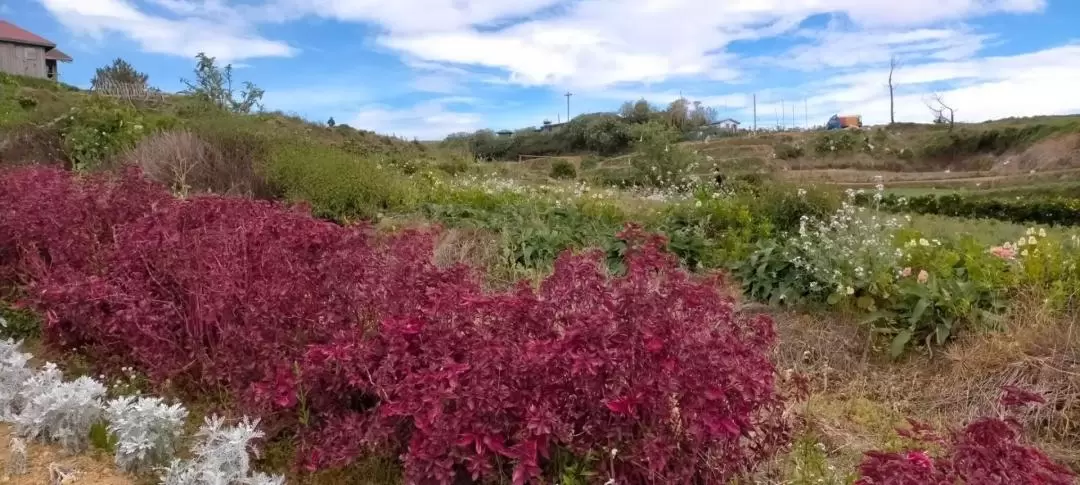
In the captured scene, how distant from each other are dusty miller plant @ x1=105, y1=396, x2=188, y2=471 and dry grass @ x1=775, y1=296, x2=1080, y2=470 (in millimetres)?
2278

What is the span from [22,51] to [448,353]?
4755 cm

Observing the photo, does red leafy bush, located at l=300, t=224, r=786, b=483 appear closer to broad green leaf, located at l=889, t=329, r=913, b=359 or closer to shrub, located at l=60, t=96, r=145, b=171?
broad green leaf, located at l=889, t=329, r=913, b=359

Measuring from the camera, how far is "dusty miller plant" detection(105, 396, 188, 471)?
2381 millimetres

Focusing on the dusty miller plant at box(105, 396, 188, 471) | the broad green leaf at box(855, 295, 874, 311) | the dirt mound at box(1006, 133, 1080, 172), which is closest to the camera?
the dusty miller plant at box(105, 396, 188, 471)

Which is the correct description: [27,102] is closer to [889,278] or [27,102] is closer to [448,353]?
[889,278]

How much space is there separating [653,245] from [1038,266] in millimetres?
2751

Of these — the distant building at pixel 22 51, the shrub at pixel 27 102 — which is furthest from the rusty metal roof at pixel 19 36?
the shrub at pixel 27 102

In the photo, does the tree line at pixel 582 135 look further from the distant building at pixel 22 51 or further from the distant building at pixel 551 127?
the distant building at pixel 22 51

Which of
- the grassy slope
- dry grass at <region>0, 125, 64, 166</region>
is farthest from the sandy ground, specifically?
dry grass at <region>0, 125, 64, 166</region>

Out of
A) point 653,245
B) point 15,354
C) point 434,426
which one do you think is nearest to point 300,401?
point 434,426

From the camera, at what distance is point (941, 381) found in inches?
144

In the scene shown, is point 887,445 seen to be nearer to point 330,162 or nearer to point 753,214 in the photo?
point 753,214

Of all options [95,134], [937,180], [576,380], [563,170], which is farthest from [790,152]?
[576,380]

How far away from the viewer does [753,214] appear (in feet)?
21.5
